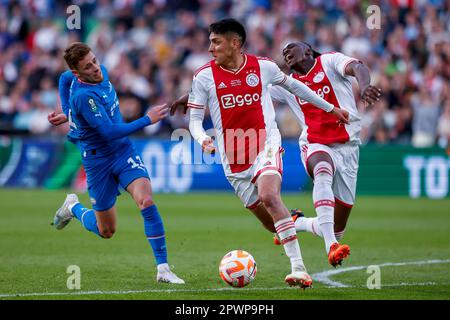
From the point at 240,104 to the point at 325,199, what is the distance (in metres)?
1.35

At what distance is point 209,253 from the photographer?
38.3ft

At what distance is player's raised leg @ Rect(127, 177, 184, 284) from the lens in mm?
8969

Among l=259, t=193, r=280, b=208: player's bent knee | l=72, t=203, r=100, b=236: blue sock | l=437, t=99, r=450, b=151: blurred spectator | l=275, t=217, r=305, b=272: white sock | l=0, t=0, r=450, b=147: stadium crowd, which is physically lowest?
l=275, t=217, r=305, b=272: white sock

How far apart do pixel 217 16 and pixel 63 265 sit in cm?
1556

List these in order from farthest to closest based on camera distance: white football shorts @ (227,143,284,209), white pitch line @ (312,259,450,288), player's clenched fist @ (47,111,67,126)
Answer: player's clenched fist @ (47,111,67,126) < white pitch line @ (312,259,450,288) < white football shorts @ (227,143,284,209)

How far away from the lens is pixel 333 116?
9.88m

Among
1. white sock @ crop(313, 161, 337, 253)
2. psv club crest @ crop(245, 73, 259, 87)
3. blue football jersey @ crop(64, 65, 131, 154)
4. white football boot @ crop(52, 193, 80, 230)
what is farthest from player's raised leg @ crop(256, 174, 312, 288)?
white football boot @ crop(52, 193, 80, 230)

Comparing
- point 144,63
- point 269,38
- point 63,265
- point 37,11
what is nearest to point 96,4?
point 37,11

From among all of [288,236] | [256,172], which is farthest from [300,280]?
[256,172]

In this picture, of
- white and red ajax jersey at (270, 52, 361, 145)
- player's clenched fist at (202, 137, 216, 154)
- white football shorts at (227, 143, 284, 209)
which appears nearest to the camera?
player's clenched fist at (202, 137, 216, 154)

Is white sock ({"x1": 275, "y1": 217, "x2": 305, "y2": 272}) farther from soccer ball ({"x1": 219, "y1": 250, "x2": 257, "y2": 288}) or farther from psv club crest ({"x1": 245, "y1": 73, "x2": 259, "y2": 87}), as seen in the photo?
psv club crest ({"x1": 245, "y1": 73, "x2": 259, "y2": 87})

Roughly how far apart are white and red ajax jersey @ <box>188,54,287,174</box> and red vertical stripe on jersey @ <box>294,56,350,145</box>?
2.86 feet

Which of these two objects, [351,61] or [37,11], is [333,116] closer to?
[351,61]

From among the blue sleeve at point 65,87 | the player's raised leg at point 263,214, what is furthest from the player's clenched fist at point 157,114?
the player's raised leg at point 263,214
